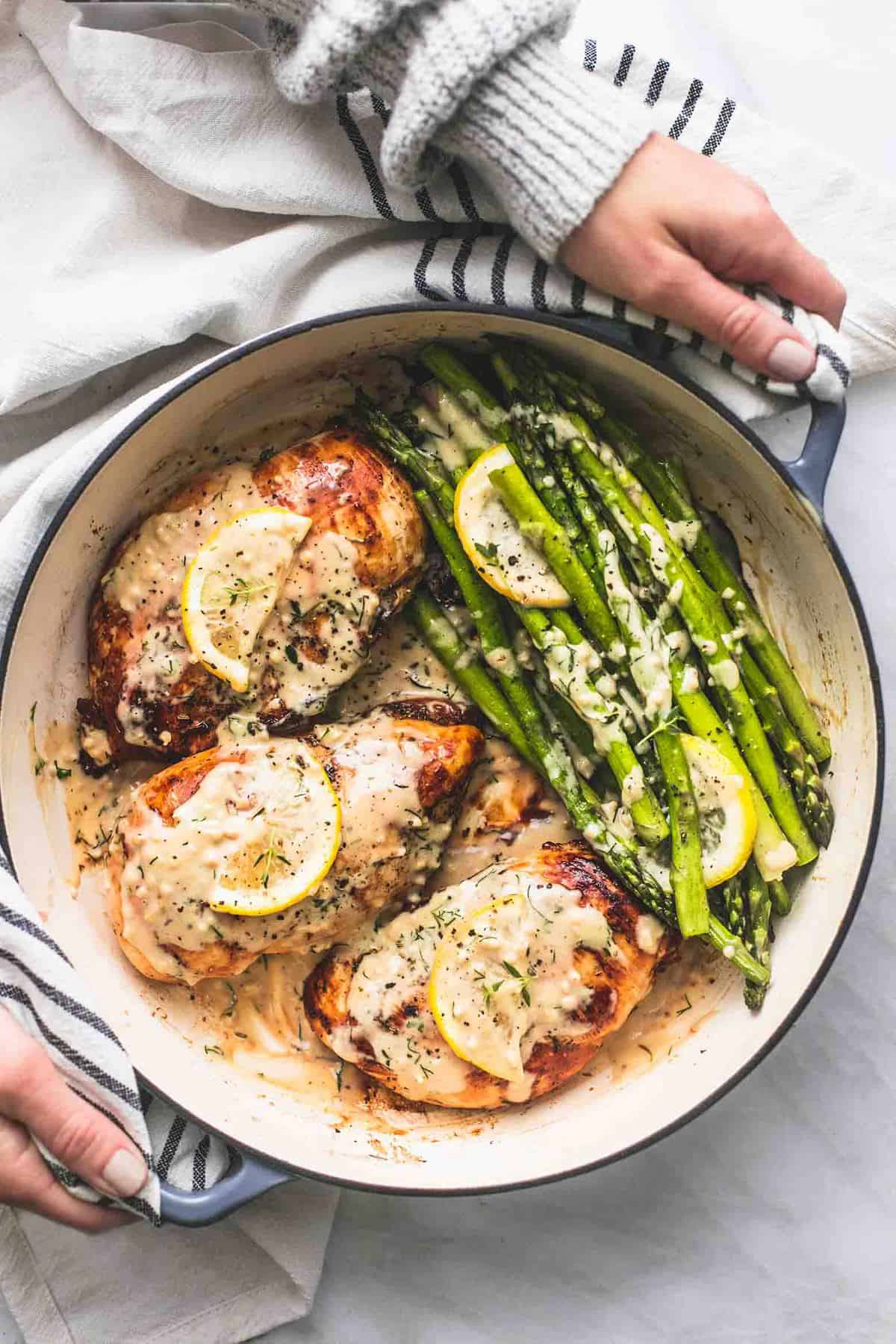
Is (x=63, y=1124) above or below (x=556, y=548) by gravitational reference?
below

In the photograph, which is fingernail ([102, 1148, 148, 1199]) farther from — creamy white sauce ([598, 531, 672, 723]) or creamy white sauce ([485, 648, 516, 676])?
creamy white sauce ([598, 531, 672, 723])

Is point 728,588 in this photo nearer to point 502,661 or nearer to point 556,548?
point 556,548

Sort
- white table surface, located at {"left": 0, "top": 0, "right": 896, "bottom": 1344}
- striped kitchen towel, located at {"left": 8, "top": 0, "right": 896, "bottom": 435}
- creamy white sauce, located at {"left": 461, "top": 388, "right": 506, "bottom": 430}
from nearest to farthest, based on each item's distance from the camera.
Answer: striped kitchen towel, located at {"left": 8, "top": 0, "right": 896, "bottom": 435}, creamy white sauce, located at {"left": 461, "top": 388, "right": 506, "bottom": 430}, white table surface, located at {"left": 0, "top": 0, "right": 896, "bottom": 1344}

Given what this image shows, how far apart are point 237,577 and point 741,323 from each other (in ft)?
3.88

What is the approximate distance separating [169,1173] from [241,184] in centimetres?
225

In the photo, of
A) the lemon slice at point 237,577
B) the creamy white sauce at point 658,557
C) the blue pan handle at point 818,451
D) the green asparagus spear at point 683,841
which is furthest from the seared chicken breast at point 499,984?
the blue pan handle at point 818,451

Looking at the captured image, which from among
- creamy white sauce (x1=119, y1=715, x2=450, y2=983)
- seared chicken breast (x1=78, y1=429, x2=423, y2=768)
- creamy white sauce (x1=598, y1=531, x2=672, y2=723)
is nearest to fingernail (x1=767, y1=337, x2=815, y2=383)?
creamy white sauce (x1=598, y1=531, x2=672, y2=723)

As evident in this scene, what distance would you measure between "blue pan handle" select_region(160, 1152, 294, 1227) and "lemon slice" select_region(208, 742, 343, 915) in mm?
541

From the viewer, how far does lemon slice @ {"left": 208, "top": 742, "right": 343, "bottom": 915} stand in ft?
8.36

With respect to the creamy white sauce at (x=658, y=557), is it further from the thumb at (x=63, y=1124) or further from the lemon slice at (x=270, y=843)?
the thumb at (x=63, y=1124)

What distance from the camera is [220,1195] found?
245 cm

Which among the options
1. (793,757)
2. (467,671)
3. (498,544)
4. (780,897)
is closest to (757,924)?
(780,897)

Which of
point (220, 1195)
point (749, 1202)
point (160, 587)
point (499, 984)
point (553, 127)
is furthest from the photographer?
point (749, 1202)

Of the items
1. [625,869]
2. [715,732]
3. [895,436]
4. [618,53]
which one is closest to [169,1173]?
[625,869]
